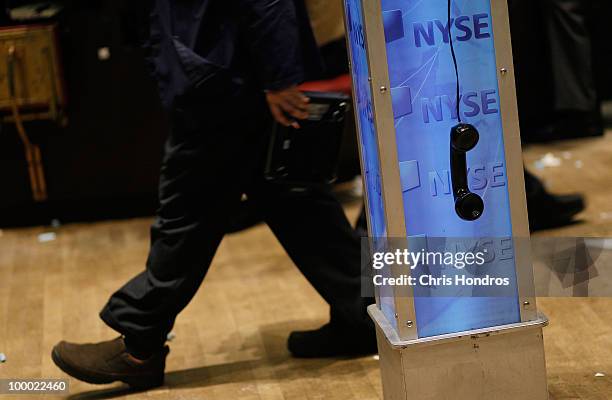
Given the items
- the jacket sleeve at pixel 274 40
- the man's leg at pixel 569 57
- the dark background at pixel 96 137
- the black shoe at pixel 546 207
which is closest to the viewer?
the jacket sleeve at pixel 274 40

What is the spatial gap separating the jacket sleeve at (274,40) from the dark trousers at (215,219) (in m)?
0.16

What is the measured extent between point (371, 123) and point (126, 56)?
2980 mm

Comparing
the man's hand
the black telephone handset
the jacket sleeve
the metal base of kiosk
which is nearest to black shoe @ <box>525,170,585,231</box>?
the man's hand

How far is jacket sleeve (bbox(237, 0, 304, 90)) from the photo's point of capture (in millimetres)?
2672

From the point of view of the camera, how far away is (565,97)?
5.61 m

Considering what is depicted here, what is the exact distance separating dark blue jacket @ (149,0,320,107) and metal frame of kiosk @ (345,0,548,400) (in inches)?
15.5

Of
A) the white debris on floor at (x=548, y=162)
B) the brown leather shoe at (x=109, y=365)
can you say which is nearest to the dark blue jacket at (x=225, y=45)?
the brown leather shoe at (x=109, y=365)

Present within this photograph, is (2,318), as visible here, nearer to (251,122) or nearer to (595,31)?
(251,122)

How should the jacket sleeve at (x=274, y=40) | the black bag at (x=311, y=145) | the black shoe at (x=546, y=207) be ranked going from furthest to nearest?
the black shoe at (x=546, y=207), the black bag at (x=311, y=145), the jacket sleeve at (x=274, y=40)

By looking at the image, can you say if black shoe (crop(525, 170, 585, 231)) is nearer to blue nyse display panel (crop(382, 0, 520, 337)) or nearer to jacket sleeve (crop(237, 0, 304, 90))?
jacket sleeve (crop(237, 0, 304, 90))

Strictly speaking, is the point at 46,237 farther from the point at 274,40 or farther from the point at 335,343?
the point at 274,40

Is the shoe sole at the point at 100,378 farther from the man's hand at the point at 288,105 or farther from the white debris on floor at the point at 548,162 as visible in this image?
the white debris on floor at the point at 548,162

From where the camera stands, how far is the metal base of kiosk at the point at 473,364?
2307 mm

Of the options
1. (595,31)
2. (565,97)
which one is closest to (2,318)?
(565,97)
